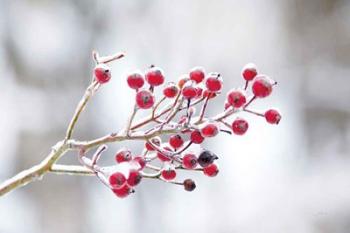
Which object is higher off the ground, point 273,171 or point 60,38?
point 60,38

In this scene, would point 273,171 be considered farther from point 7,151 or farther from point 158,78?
point 158,78

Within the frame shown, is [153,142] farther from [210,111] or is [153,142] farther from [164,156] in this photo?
[210,111]

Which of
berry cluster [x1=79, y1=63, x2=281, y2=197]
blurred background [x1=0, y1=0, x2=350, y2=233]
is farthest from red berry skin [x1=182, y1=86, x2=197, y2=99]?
blurred background [x1=0, y1=0, x2=350, y2=233]

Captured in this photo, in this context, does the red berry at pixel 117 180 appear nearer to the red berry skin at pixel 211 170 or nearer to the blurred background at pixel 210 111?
the red berry skin at pixel 211 170

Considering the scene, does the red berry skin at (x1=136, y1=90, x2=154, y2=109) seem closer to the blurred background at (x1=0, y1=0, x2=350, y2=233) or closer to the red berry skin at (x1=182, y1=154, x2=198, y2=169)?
the red berry skin at (x1=182, y1=154, x2=198, y2=169)

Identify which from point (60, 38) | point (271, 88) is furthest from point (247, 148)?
point (271, 88)

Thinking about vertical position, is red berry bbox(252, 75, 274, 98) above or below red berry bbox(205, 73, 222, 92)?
below

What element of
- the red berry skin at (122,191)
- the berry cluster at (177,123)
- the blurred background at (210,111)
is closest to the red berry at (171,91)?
the berry cluster at (177,123)
